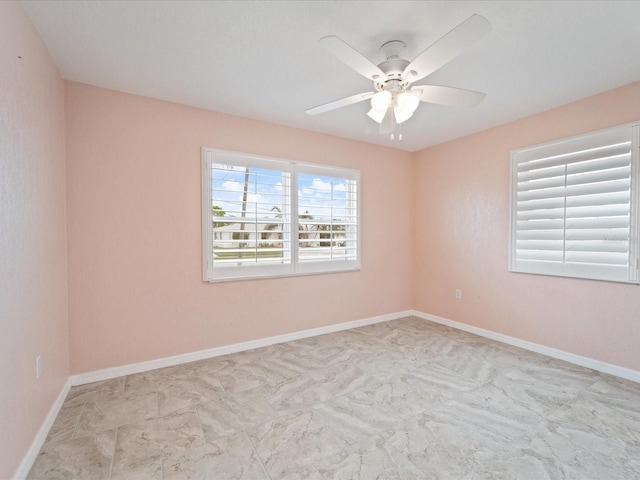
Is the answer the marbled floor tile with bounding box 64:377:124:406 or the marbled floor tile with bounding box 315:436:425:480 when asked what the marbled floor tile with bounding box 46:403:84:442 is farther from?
the marbled floor tile with bounding box 315:436:425:480

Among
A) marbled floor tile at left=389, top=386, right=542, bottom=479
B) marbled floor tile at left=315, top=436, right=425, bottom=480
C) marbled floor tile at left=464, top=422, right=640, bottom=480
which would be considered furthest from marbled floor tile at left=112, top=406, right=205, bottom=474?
marbled floor tile at left=464, top=422, right=640, bottom=480

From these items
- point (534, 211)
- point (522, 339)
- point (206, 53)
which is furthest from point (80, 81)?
point (522, 339)

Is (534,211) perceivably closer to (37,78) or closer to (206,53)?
(206,53)

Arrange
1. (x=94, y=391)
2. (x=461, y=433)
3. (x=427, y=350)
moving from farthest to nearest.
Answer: (x=427, y=350) → (x=94, y=391) → (x=461, y=433)

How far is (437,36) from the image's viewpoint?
1920mm

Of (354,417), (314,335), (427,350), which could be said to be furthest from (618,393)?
(314,335)

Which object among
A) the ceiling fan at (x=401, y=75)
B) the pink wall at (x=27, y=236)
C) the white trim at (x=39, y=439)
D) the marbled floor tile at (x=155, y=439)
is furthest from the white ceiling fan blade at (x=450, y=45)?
the white trim at (x=39, y=439)

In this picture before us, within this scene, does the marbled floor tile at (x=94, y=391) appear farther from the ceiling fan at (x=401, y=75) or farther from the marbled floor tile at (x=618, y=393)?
the marbled floor tile at (x=618, y=393)

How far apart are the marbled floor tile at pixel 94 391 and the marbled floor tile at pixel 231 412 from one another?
76 centimetres

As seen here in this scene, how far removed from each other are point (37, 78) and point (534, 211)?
4.27m

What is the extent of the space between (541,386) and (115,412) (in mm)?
3225

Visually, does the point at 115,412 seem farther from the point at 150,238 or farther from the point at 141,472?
the point at 150,238

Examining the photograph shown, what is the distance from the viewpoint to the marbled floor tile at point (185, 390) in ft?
7.22

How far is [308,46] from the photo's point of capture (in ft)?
6.69
